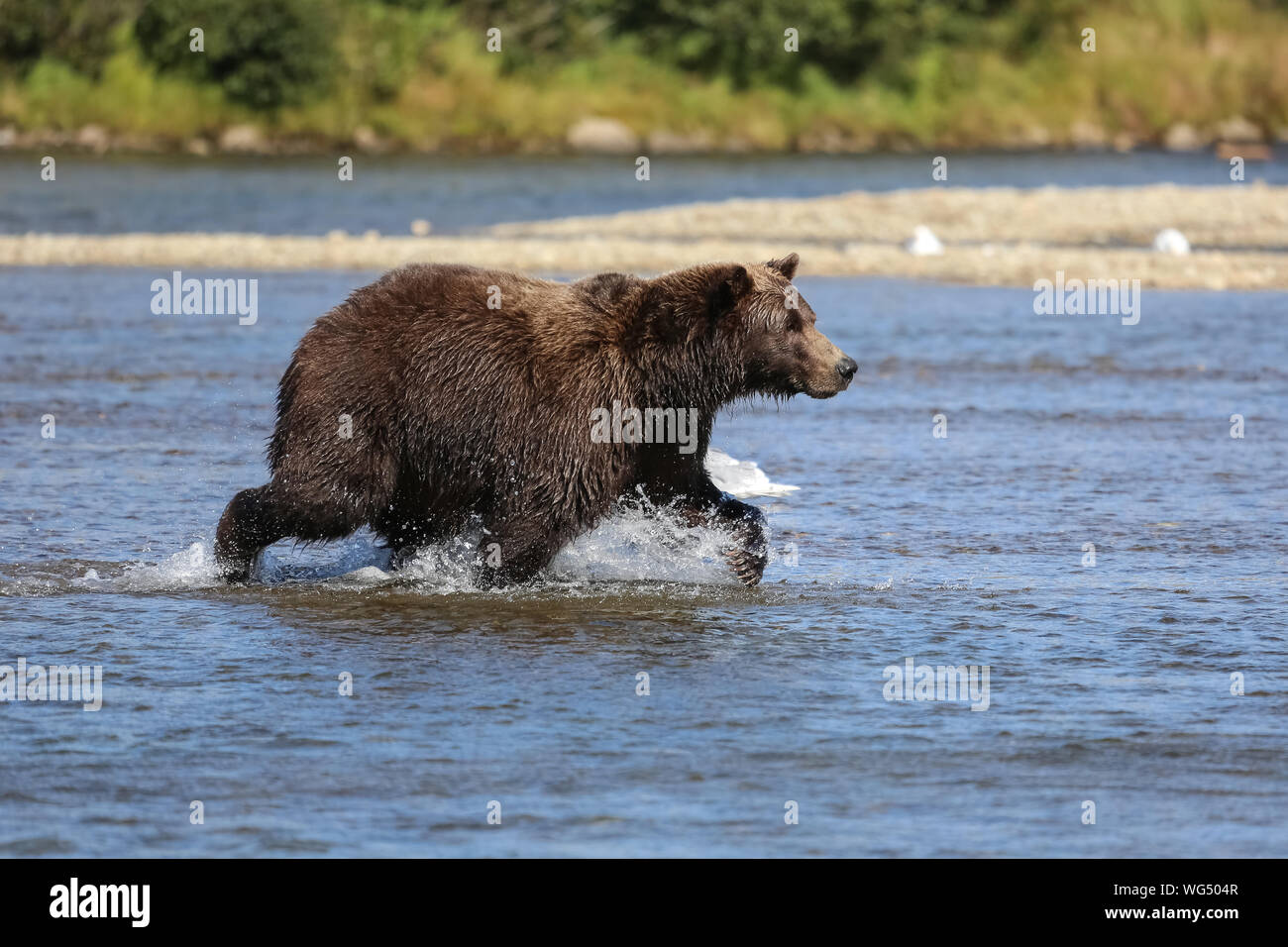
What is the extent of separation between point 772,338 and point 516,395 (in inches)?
43.2

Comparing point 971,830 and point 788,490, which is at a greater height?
point 788,490

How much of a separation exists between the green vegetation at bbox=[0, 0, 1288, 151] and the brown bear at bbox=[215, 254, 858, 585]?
172ft

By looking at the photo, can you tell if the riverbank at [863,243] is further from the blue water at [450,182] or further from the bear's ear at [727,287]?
the bear's ear at [727,287]

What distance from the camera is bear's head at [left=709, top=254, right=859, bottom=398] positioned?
7949 mm

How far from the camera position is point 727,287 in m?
7.88

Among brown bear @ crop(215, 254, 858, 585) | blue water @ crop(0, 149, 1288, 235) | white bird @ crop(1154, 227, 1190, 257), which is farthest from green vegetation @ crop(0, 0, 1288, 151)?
brown bear @ crop(215, 254, 858, 585)

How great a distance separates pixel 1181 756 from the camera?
6047mm

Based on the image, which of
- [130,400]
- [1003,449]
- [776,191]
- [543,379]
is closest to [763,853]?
[543,379]

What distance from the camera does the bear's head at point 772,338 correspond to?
795 cm

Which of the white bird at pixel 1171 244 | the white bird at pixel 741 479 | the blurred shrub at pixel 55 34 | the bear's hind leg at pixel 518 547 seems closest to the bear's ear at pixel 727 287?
the bear's hind leg at pixel 518 547

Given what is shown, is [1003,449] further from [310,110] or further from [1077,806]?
[310,110]

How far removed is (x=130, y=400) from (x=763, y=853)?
32.4ft

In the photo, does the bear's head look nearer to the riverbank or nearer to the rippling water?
the rippling water

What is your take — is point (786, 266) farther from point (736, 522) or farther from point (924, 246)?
point (924, 246)
